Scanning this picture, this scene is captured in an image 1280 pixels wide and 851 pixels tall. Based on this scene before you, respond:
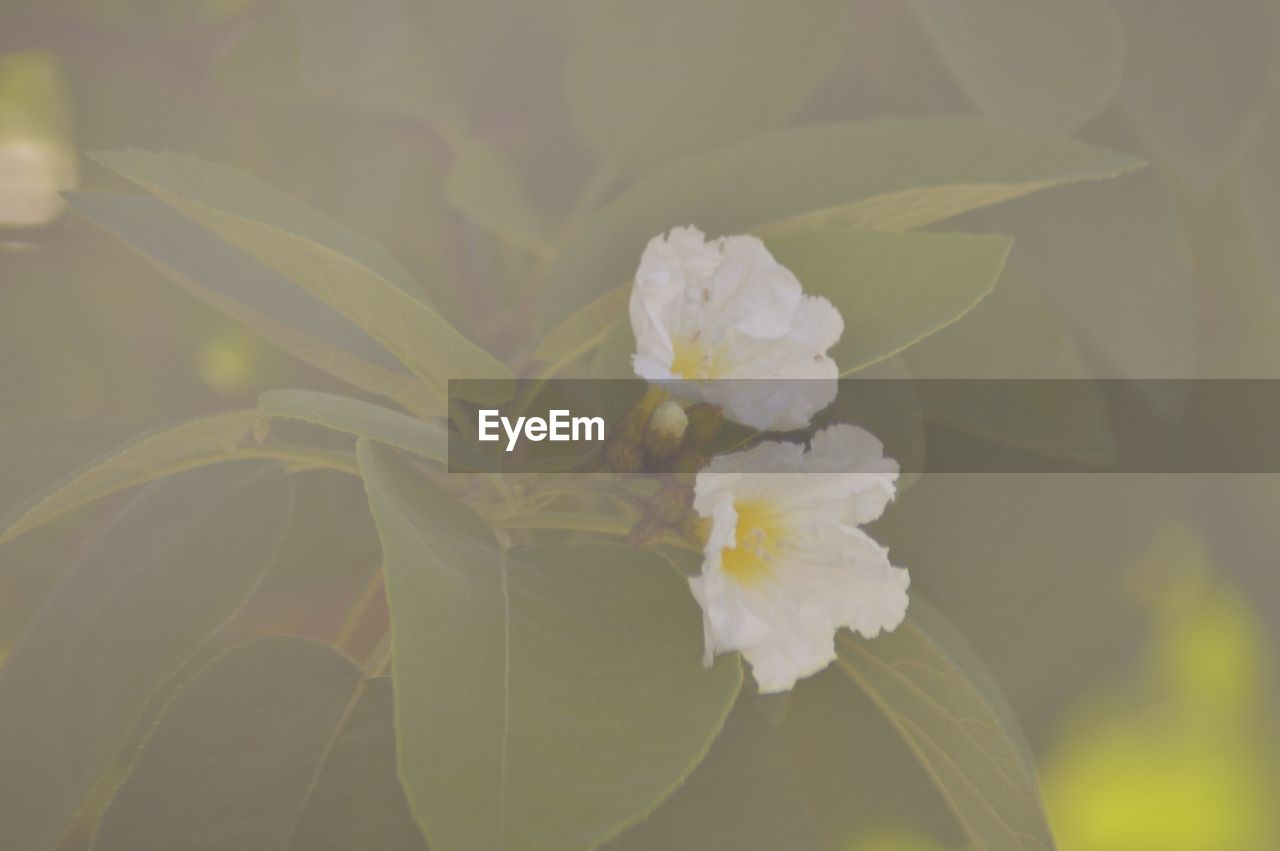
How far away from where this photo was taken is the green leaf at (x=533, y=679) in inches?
18.3

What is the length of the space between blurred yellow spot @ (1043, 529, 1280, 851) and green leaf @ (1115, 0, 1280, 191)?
379 millimetres

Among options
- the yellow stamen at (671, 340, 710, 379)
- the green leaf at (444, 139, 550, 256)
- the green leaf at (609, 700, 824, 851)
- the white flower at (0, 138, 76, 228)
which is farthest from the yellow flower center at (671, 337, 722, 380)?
the white flower at (0, 138, 76, 228)

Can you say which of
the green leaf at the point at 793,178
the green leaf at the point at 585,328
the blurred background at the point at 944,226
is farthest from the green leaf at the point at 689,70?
the green leaf at the point at 585,328

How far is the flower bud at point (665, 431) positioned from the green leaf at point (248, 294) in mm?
171

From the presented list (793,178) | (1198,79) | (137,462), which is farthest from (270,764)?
(1198,79)

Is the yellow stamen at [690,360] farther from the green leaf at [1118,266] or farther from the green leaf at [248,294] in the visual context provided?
the green leaf at [1118,266]

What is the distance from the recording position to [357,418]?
546 millimetres

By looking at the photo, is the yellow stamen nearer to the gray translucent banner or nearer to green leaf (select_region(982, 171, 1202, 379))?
the gray translucent banner

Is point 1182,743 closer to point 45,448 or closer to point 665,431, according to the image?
point 665,431

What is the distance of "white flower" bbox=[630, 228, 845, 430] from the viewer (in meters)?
0.62

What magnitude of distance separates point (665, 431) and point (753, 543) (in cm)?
8

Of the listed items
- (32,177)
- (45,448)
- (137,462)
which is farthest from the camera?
(32,177)

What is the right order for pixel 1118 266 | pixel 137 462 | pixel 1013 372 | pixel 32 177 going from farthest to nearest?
pixel 32 177 < pixel 1118 266 < pixel 1013 372 < pixel 137 462

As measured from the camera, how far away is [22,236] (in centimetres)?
113
